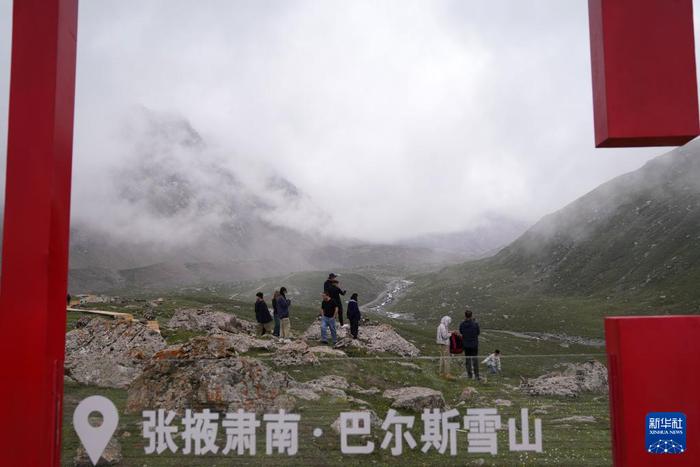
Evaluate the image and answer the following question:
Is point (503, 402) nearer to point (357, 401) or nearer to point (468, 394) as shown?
point (468, 394)

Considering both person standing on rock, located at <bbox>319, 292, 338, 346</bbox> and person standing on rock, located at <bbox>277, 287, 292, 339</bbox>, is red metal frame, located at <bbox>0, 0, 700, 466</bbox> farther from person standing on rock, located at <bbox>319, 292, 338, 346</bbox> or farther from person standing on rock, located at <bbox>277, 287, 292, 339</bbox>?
person standing on rock, located at <bbox>277, 287, 292, 339</bbox>

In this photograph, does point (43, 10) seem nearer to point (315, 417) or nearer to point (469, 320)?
point (315, 417)

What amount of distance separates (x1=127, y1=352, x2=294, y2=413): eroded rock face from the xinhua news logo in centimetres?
489

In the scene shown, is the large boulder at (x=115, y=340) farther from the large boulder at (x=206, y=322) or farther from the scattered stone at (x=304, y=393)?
the scattered stone at (x=304, y=393)

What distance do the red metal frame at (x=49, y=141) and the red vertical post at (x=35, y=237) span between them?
13 millimetres

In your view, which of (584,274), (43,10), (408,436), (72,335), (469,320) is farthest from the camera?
(584,274)

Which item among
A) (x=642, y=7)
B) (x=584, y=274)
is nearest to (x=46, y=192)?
(x=642, y=7)

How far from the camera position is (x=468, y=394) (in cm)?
923

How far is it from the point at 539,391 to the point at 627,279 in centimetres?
17743

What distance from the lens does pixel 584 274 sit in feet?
624

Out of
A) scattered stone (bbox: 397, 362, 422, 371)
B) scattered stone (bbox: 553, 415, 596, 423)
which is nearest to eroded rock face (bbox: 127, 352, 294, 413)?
scattered stone (bbox: 397, 362, 422, 371)

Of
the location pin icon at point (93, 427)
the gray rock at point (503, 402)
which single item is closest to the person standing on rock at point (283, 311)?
the location pin icon at point (93, 427)

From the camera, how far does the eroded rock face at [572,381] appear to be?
9.22 m

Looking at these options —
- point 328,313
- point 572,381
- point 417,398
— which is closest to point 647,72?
point 572,381
